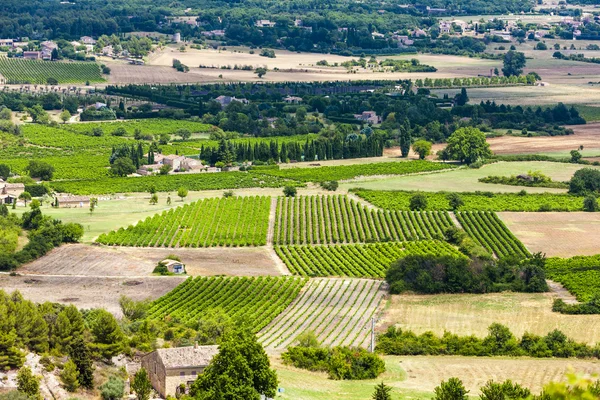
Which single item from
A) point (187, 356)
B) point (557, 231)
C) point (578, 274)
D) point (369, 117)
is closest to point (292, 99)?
point (369, 117)

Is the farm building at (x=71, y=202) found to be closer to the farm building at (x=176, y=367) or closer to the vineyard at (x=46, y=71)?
the farm building at (x=176, y=367)

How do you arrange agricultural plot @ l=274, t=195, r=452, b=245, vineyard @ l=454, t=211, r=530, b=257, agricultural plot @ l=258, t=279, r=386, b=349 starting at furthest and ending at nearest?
1. agricultural plot @ l=274, t=195, r=452, b=245
2. vineyard @ l=454, t=211, r=530, b=257
3. agricultural plot @ l=258, t=279, r=386, b=349

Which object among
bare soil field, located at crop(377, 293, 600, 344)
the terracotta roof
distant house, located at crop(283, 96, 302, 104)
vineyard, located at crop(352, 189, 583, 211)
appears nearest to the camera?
the terracotta roof

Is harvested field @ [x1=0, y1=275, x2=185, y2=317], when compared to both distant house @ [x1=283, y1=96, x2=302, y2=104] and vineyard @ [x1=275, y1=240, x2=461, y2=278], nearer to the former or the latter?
vineyard @ [x1=275, y1=240, x2=461, y2=278]

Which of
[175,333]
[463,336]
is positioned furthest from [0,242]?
[463,336]

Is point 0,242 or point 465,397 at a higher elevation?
point 465,397

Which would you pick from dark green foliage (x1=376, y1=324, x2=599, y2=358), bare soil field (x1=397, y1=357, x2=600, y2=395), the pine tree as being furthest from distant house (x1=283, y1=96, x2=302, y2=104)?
the pine tree

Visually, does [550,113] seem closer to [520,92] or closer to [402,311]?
[520,92]
